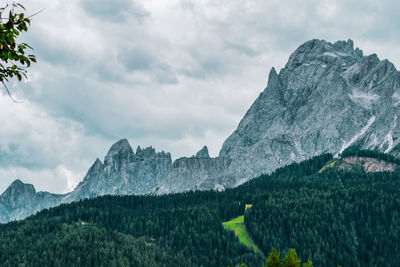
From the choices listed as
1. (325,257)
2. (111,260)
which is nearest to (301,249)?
(325,257)

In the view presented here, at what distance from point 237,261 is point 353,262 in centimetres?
4512

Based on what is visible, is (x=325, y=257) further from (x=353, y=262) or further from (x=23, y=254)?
(x=23, y=254)

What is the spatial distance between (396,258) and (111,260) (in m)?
110

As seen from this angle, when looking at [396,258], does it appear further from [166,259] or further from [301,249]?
[166,259]

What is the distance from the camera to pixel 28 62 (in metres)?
14.9

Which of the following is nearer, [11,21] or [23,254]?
[11,21]

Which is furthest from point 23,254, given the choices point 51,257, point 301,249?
point 301,249

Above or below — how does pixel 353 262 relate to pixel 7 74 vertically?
below

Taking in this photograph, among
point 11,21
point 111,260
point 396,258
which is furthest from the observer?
point 396,258

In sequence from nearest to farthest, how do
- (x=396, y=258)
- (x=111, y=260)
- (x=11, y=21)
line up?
(x=11, y=21)
(x=111, y=260)
(x=396, y=258)

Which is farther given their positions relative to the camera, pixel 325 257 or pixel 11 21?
pixel 325 257

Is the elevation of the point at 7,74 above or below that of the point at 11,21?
below

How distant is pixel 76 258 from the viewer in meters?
178

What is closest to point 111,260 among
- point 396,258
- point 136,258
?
point 136,258
